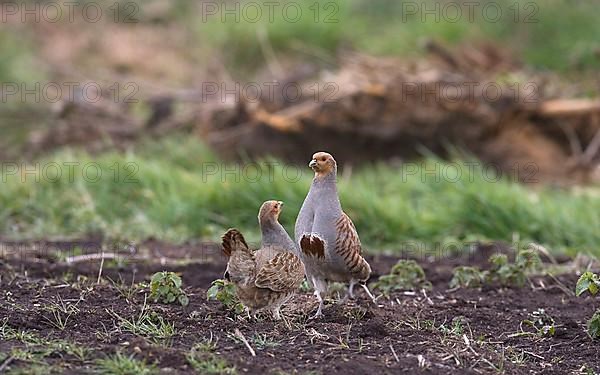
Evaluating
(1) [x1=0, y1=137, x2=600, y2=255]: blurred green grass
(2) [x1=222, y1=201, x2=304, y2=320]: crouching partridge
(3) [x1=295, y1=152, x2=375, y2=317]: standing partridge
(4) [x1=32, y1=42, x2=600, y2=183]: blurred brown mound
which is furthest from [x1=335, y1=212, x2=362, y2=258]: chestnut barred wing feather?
(4) [x1=32, y1=42, x2=600, y2=183]: blurred brown mound

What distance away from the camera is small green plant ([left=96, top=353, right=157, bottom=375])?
11.6 ft

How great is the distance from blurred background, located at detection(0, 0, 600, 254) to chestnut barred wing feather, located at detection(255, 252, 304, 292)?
2.83 m

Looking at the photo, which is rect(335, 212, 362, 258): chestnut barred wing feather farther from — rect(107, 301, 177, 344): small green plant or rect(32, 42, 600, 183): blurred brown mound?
rect(32, 42, 600, 183): blurred brown mound

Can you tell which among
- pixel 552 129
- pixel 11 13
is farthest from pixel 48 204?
pixel 11 13

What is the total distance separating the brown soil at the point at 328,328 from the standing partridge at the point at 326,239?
154 millimetres

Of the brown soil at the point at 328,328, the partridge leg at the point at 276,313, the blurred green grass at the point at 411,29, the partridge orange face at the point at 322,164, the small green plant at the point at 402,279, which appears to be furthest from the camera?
the blurred green grass at the point at 411,29

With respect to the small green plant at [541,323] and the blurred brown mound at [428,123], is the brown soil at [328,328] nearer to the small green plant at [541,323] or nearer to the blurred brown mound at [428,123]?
the small green plant at [541,323]

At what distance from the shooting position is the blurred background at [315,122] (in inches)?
299

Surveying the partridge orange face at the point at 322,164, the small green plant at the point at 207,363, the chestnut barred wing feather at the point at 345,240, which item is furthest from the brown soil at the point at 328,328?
the partridge orange face at the point at 322,164

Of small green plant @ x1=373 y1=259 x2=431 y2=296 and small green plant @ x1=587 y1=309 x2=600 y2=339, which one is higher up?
small green plant @ x1=587 y1=309 x2=600 y2=339

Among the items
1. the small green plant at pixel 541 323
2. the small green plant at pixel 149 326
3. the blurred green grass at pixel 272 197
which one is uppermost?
the small green plant at pixel 149 326

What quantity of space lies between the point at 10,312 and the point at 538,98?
20.2 feet

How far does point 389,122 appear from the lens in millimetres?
9148

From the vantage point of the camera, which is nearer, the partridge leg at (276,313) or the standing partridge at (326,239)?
the partridge leg at (276,313)
